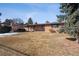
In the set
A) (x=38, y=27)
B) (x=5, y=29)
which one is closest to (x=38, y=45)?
(x=38, y=27)

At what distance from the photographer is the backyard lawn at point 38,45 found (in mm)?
2959

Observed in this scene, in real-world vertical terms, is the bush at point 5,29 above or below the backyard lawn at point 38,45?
above

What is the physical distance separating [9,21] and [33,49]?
1.58ft

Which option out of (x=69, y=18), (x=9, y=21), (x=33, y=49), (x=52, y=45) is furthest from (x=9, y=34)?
(x=69, y=18)

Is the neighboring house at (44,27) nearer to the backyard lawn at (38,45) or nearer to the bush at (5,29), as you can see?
the backyard lawn at (38,45)

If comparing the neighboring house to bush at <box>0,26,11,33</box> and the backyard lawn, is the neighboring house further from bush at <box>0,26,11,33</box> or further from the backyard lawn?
bush at <box>0,26,11,33</box>

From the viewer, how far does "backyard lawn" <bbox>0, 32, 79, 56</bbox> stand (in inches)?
116

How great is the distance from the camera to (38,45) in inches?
117

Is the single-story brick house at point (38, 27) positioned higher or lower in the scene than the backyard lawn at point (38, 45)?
higher

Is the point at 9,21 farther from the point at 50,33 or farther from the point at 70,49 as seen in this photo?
the point at 70,49

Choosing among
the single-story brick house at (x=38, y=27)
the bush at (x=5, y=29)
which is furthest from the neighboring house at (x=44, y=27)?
the bush at (x=5, y=29)

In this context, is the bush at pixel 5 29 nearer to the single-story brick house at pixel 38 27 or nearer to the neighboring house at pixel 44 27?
the single-story brick house at pixel 38 27

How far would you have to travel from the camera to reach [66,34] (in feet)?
9.86

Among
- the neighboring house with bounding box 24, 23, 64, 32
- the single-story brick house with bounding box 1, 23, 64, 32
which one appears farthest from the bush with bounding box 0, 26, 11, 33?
the neighboring house with bounding box 24, 23, 64, 32
